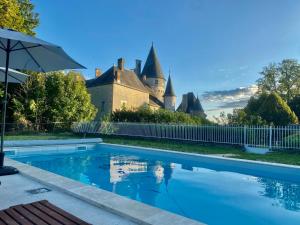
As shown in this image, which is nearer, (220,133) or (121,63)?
(220,133)

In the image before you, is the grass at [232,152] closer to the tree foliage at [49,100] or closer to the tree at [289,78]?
the tree foliage at [49,100]

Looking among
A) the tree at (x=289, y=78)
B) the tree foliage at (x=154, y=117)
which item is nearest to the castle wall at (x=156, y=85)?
the tree at (x=289, y=78)

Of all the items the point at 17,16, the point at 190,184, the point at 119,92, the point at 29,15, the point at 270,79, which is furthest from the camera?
the point at 270,79

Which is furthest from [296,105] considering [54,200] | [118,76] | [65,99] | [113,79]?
[54,200]

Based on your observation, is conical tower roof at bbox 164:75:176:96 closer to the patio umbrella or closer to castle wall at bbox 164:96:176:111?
castle wall at bbox 164:96:176:111

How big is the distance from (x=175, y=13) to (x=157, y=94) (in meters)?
33.4

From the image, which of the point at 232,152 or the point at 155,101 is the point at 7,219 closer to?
the point at 232,152

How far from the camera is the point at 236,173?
9336mm

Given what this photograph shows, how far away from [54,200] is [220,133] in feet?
37.7

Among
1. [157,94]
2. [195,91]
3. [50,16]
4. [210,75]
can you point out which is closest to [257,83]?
[195,91]

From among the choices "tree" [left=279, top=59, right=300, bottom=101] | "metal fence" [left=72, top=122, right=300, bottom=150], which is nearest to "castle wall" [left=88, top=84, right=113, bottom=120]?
"metal fence" [left=72, top=122, right=300, bottom=150]

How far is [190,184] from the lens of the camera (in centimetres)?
805

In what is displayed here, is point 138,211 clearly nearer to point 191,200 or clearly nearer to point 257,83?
point 191,200

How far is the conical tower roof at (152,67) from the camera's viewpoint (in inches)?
2015
